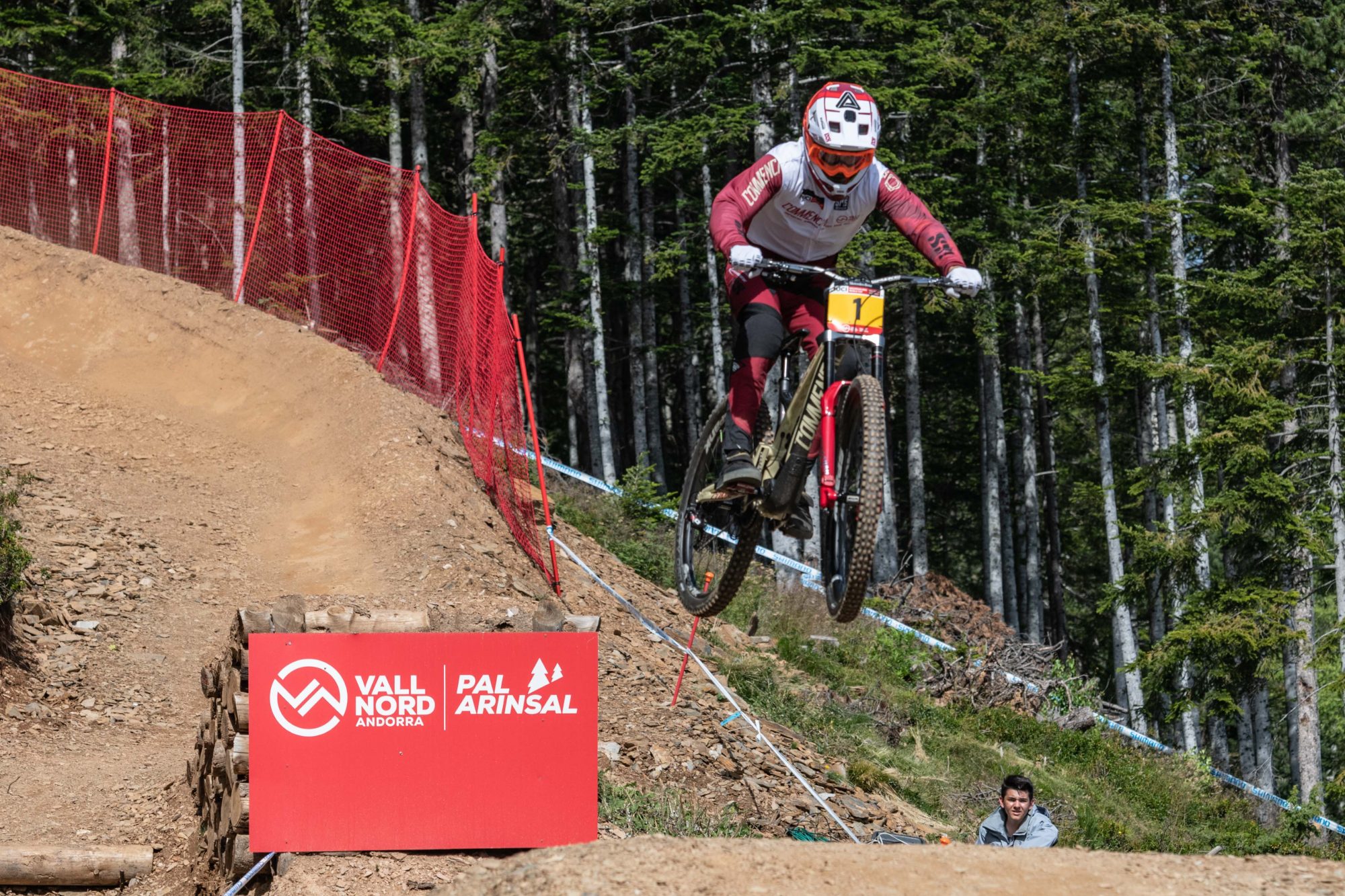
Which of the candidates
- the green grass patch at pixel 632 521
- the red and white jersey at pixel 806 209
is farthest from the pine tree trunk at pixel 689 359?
the red and white jersey at pixel 806 209

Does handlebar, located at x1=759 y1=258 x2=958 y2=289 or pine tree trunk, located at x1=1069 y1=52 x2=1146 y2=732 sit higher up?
handlebar, located at x1=759 y1=258 x2=958 y2=289

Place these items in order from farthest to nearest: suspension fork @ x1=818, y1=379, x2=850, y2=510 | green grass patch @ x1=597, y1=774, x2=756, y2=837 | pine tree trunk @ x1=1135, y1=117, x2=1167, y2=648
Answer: pine tree trunk @ x1=1135, y1=117, x2=1167, y2=648
green grass patch @ x1=597, y1=774, x2=756, y2=837
suspension fork @ x1=818, y1=379, x2=850, y2=510

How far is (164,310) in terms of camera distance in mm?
20797

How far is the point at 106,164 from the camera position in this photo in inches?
857

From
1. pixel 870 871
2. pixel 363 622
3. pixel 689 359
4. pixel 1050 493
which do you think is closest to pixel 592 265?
pixel 689 359

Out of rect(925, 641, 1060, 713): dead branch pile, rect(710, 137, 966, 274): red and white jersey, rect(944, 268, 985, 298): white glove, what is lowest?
rect(925, 641, 1060, 713): dead branch pile

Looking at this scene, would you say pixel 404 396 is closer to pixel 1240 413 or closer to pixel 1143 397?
pixel 1240 413

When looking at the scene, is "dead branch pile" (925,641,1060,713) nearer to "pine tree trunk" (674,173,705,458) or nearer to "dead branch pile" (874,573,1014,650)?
"dead branch pile" (874,573,1014,650)

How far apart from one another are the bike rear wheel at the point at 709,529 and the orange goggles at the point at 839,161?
1.55 meters

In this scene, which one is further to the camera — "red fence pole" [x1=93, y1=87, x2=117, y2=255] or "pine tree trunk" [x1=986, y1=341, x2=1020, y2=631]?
"pine tree trunk" [x1=986, y1=341, x2=1020, y2=631]

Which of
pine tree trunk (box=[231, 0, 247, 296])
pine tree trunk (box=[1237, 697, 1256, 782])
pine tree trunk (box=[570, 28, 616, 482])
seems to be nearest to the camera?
pine tree trunk (box=[231, 0, 247, 296])

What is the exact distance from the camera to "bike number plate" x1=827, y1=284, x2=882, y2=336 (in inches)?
282

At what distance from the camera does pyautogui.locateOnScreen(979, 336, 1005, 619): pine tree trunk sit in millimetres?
31297

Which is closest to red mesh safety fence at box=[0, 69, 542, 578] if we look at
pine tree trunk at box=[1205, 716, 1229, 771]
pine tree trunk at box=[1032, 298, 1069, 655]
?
pine tree trunk at box=[1032, 298, 1069, 655]
